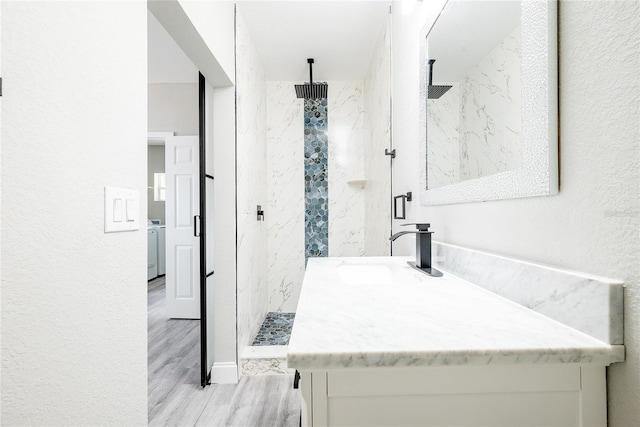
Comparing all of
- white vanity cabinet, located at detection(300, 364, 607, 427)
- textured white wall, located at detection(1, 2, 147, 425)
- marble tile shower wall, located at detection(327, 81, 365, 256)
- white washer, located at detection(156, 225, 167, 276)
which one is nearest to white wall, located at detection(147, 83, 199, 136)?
marble tile shower wall, located at detection(327, 81, 365, 256)

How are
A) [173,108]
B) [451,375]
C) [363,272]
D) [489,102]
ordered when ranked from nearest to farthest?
[451,375] → [489,102] → [363,272] → [173,108]

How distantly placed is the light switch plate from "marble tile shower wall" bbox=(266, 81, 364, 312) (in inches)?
100

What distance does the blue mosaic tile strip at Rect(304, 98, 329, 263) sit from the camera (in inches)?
141

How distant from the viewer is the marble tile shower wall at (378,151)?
8.01 feet

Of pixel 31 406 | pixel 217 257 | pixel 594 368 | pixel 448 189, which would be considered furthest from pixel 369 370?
pixel 217 257

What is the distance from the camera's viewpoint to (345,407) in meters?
0.56

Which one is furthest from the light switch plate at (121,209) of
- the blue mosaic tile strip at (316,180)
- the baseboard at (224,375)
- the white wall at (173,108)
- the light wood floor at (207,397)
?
the white wall at (173,108)

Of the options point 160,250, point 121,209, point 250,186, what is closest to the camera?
point 121,209

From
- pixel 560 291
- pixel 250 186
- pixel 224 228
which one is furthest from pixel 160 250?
pixel 560 291

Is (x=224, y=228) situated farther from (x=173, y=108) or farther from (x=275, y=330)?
(x=173, y=108)

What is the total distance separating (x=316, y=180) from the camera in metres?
3.59

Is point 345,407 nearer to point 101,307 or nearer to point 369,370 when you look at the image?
point 369,370

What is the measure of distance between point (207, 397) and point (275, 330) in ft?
3.21

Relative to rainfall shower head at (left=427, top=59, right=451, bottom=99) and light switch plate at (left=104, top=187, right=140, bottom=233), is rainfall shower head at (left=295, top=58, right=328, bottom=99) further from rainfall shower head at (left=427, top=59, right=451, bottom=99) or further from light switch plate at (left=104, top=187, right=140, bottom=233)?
light switch plate at (left=104, top=187, right=140, bottom=233)
